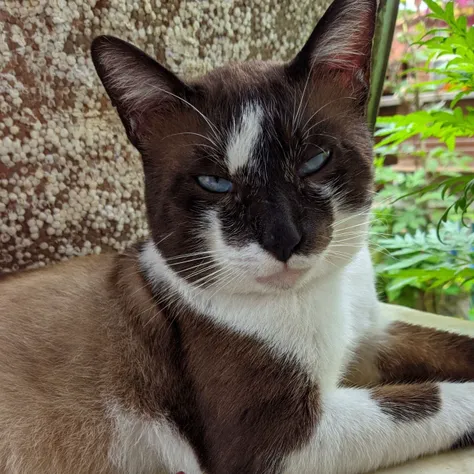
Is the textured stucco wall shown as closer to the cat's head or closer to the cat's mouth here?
the cat's head

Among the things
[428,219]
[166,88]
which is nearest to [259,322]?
[166,88]

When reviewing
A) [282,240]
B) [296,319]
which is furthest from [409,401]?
[282,240]

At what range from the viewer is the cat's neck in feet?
2.82

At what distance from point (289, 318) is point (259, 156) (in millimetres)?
265

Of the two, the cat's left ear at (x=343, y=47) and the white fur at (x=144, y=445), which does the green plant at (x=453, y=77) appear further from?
the white fur at (x=144, y=445)

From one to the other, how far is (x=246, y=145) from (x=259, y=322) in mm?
281

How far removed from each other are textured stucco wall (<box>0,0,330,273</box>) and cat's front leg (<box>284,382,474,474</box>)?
750 millimetres

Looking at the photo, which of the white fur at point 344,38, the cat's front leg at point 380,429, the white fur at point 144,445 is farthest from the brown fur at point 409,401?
the white fur at point 344,38

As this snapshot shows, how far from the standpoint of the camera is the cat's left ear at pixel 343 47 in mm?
839

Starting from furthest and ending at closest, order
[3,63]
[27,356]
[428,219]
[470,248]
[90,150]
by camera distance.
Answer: [428,219]
[470,248]
[90,150]
[3,63]
[27,356]

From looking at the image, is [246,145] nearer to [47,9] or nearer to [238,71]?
[238,71]

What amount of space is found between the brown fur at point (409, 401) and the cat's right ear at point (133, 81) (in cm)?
59

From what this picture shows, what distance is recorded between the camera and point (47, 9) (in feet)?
3.80

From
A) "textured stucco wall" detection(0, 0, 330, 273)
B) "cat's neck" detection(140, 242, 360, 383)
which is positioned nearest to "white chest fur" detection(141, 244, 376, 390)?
"cat's neck" detection(140, 242, 360, 383)
